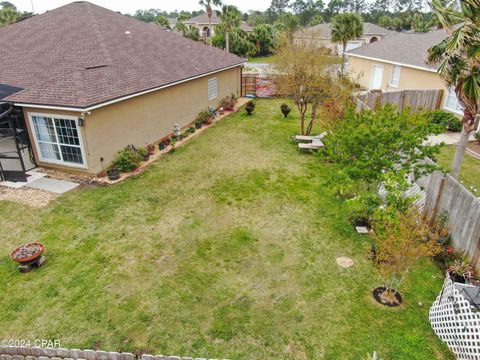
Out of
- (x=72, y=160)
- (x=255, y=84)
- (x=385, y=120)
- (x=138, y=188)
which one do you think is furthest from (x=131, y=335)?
Result: (x=255, y=84)

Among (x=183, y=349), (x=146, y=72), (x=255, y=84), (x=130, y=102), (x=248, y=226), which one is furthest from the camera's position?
(x=255, y=84)

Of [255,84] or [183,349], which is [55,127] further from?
[255,84]

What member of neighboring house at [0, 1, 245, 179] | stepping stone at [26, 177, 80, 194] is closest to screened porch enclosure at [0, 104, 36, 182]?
neighboring house at [0, 1, 245, 179]

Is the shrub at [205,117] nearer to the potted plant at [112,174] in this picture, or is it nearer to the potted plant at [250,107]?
the potted plant at [250,107]

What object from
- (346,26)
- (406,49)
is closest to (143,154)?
(406,49)

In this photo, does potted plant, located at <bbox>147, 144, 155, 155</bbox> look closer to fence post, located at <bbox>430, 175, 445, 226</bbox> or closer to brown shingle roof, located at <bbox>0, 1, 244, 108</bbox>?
brown shingle roof, located at <bbox>0, 1, 244, 108</bbox>

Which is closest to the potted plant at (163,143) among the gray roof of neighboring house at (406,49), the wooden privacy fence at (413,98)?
the wooden privacy fence at (413,98)
